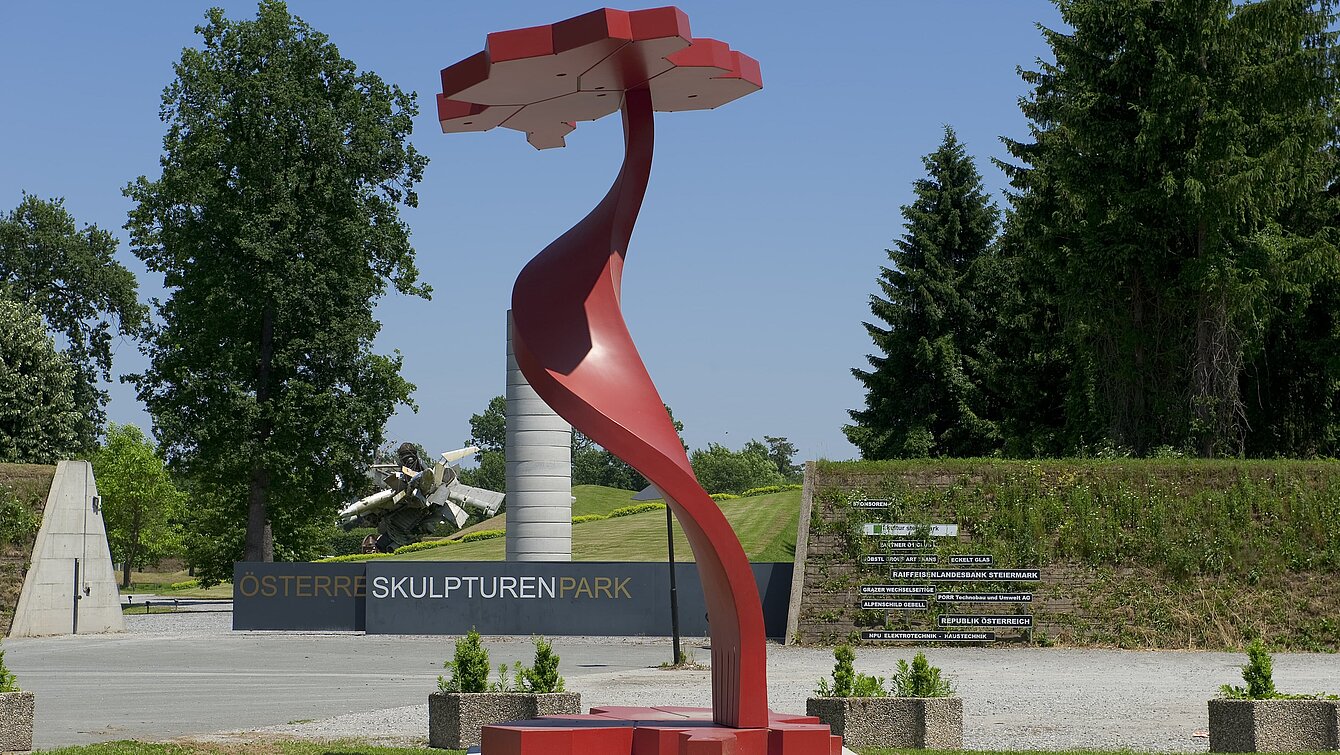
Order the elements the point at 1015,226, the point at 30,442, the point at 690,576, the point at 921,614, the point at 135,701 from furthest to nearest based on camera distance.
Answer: the point at 30,442 < the point at 1015,226 < the point at 690,576 < the point at 921,614 < the point at 135,701

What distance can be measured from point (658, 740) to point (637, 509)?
2049 inches

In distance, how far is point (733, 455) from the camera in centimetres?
12131

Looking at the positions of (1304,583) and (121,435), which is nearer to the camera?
(1304,583)

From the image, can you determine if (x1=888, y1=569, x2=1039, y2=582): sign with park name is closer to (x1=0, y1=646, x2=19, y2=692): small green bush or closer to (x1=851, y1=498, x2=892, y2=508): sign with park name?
(x1=851, y1=498, x2=892, y2=508): sign with park name

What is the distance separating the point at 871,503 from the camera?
27.2 m

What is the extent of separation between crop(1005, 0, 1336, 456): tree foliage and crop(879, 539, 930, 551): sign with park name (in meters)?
11.7

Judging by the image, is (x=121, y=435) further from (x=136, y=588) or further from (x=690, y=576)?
(x=690, y=576)

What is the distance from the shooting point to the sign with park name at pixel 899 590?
2595 centimetres

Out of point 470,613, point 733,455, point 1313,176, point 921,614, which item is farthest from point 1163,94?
point 733,455

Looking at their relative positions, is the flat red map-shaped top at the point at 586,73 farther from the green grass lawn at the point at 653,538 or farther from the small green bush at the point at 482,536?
the small green bush at the point at 482,536

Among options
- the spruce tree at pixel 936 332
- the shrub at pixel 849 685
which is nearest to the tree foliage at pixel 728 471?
the spruce tree at pixel 936 332

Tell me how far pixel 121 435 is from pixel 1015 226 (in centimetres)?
4413

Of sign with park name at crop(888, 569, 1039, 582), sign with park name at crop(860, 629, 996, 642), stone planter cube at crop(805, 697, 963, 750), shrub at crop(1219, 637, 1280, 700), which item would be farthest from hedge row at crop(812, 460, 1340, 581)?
stone planter cube at crop(805, 697, 963, 750)

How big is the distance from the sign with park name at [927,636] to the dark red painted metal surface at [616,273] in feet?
49.7
